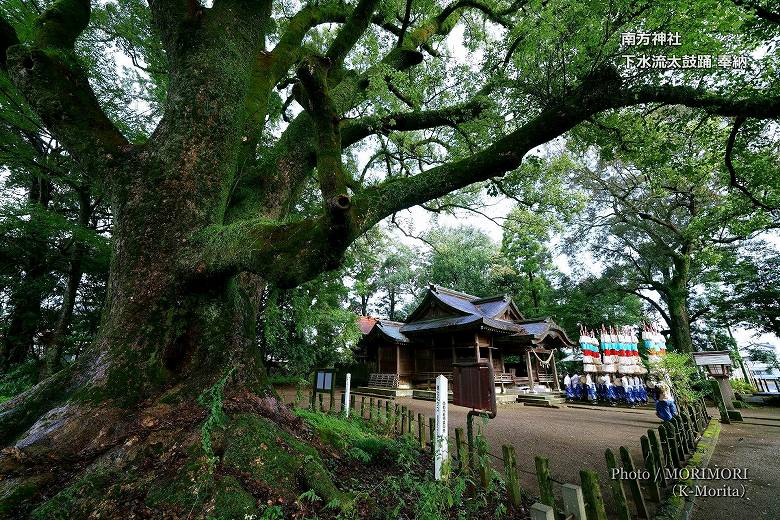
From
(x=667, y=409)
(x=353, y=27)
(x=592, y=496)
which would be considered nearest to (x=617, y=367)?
(x=667, y=409)

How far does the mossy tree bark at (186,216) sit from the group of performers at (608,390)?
506 inches

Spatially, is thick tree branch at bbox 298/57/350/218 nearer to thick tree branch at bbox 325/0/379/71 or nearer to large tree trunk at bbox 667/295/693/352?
thick tree branch at bbox 325/0/379/71

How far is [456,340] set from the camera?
1673 cm

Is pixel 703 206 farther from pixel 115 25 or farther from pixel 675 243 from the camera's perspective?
pixel 115 25

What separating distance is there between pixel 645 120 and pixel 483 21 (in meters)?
5.46

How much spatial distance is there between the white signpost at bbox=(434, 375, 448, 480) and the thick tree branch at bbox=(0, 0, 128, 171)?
4251 millimetres

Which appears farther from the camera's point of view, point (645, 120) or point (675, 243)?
point (675, 243)

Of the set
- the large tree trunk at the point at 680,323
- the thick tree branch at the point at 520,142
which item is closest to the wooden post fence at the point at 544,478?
the thick tree branch at the point at 520,142

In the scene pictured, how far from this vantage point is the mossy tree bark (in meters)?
2.60

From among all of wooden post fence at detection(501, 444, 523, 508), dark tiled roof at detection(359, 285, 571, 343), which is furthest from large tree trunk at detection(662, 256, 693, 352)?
wooden post fence at detection(501, 444, 523, 508)

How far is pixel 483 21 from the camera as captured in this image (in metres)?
9.26

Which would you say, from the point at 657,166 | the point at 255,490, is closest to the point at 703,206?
the point at 657,166

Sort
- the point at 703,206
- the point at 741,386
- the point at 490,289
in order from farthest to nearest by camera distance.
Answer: the point at 490,289 → the point at 703,206 → the point at 741,386

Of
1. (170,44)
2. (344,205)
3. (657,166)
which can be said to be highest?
(170,44)
